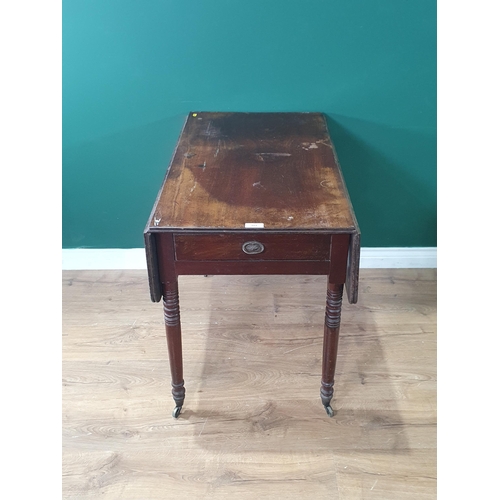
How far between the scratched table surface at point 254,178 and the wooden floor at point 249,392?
2.28 feet

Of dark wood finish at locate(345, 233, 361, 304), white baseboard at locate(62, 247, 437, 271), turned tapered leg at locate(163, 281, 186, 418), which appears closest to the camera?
dark wood finish at locate(345, 233, 361, 304)

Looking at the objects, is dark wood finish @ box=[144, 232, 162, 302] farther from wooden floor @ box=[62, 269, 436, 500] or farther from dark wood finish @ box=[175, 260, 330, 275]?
wooden floor @ box=[62, 269, 436, 500]

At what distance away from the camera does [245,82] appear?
203 cm

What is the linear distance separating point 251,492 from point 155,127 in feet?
4.61

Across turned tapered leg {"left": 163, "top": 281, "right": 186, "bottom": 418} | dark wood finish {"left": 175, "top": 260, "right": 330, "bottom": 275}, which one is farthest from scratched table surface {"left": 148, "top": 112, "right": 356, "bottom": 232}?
turned tapered leg {"left": 163, "top": 281, "right": 186, "bottom": 418}

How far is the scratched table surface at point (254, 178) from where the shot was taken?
1.36 metres

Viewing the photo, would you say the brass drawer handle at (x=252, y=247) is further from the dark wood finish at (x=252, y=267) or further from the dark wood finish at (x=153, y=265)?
the dark wood finish at (x=153, y=265)

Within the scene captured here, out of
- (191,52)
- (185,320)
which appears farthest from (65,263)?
(191,52)

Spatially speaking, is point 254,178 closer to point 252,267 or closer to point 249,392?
point 252,267

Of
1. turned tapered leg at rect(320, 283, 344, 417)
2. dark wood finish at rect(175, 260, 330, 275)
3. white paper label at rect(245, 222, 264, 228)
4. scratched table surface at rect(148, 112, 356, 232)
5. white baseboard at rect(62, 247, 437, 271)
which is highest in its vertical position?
scratched table surface at rect(148, 112, 356, 232)

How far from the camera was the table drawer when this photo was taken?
1353mm

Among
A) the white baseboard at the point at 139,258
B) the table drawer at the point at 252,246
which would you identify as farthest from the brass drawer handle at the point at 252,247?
the white baseboard at the point at 139,258

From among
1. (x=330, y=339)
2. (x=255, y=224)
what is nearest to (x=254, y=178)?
(x=255, y=224)

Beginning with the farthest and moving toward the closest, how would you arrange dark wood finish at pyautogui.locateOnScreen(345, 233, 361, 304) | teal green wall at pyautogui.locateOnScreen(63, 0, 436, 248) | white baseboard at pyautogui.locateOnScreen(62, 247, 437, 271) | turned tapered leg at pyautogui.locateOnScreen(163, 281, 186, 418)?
white baseboard at pyautogui.locateOnScreen(62, 247, 437, 271) → teal green wall at pyautogui.locateOnScreen(63, 0, 436, 248) → turned tapered leg at pyautogui.locateOnScreen(163, 281, 186, 418) → dark wood finish at pyautogui.locateOnScreen(345, 233, 361, 304)
